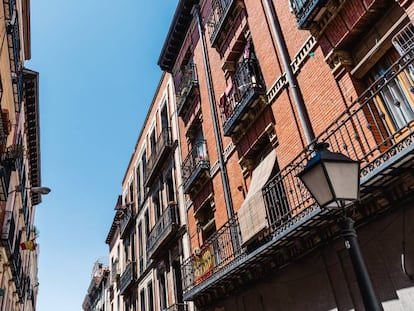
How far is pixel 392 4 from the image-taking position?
6.08 meters

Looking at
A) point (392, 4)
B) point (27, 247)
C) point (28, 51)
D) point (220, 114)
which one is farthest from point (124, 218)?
point (392, 4)

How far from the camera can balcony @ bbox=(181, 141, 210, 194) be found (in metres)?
12.4

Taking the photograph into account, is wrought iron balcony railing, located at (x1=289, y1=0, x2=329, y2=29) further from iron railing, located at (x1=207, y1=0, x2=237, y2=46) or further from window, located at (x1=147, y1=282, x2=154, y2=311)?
window, located at (x1=147, y1=282, x2=154, y2=311)

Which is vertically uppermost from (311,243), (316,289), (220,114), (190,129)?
(190,129)

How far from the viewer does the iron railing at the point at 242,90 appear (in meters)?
9.22

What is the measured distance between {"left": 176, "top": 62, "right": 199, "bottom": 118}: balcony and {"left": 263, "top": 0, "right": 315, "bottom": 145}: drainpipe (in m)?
5.24

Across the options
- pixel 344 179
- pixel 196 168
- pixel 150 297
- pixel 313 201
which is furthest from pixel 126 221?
pixel 344 179

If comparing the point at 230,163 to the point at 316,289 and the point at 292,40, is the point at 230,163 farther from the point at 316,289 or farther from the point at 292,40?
the point at 316,289

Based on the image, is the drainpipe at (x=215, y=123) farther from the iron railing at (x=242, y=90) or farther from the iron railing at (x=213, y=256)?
the iron railing at (x=242, y=90)

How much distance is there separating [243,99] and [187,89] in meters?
5.42

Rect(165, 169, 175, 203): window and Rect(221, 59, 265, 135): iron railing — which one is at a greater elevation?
Rect(165, 169, 175, 203): window

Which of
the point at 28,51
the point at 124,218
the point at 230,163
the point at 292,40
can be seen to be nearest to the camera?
the point at 292,40

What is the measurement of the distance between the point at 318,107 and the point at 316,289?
11.0 ft

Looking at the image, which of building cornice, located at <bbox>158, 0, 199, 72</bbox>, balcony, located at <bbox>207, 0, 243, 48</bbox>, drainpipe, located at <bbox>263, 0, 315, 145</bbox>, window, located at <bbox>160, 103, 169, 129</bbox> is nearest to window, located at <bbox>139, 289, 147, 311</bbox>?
window, located at <bbox>160, 103, 169, 129</bbox>
